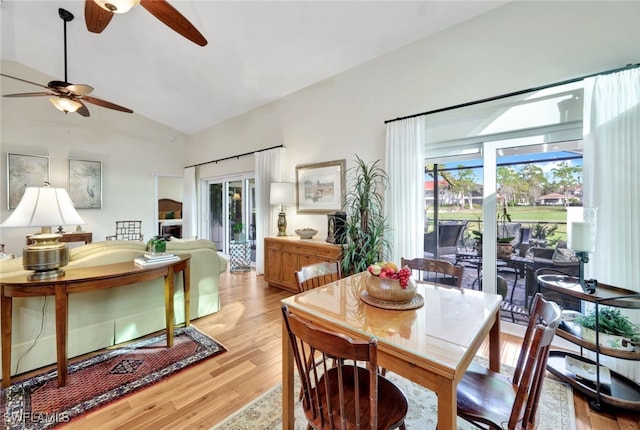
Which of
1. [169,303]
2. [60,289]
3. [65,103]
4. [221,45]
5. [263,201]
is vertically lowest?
[169,303]

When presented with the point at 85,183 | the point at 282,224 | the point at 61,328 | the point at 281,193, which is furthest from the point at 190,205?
the point at 61,328

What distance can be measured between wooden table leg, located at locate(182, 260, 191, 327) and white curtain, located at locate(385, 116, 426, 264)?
7.64 ft

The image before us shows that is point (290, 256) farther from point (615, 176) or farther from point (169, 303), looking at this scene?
point (615, 176)

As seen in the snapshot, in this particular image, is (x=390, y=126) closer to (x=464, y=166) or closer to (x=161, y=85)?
(x=464, y=166)

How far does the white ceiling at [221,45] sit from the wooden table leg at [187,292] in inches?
112

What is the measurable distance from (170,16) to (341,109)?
2432 mm

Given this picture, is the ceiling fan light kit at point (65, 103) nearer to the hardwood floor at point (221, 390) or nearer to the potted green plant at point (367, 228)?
the hardwood floor at point (221, 390)

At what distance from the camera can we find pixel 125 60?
4395 mm

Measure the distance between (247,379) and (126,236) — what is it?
5576 millimetres

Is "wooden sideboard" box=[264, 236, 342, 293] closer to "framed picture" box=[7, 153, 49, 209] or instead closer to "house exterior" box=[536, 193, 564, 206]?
"house exterior" box=[536, 193, 564, 206]

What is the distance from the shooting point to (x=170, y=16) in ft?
6.54

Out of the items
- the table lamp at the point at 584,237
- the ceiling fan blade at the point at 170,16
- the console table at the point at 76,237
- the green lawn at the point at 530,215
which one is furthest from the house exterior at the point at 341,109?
the ceiling fan blade at the point at 170,16

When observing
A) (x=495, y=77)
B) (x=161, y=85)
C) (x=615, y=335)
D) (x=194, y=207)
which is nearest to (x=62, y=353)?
(x=615, y=335)

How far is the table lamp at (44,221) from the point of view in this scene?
1889 mm
